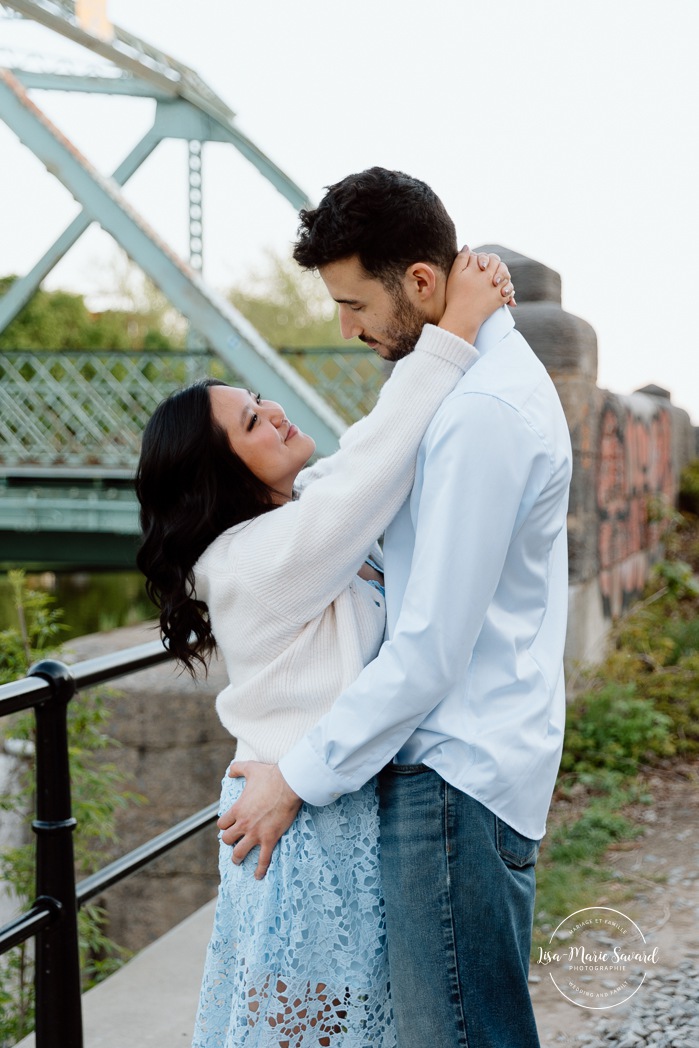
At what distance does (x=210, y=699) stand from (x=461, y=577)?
165 inches

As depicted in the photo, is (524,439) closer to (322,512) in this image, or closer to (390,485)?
(390,485)

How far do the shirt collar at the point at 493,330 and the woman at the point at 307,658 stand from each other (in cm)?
2

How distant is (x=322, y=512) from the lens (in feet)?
4.91

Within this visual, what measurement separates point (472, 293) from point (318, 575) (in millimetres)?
486

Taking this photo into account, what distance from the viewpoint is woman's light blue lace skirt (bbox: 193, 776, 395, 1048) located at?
1.49 meters

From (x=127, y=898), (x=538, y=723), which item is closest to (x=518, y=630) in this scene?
(x=538, y=723)

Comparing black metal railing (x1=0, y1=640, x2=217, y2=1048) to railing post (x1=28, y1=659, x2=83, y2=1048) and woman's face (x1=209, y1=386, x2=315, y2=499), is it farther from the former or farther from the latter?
woman's face (x1=209, y1=386, x2=315, y2=499)

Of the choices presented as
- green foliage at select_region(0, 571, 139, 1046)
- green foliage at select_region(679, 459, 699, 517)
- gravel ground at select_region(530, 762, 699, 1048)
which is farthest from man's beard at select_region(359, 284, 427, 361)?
green foliage at select_region(679, 459, 699, 517)

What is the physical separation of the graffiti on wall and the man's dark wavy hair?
494cm

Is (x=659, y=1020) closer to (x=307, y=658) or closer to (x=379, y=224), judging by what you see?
(x=307, y=658)

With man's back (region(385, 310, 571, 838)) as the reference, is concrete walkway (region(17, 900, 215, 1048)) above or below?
below

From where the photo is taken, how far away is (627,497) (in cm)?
764

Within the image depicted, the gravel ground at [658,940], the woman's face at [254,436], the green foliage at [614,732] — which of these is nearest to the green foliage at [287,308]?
the green foliage at [614,732]

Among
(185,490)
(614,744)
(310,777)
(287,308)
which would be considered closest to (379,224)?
(185,490)
